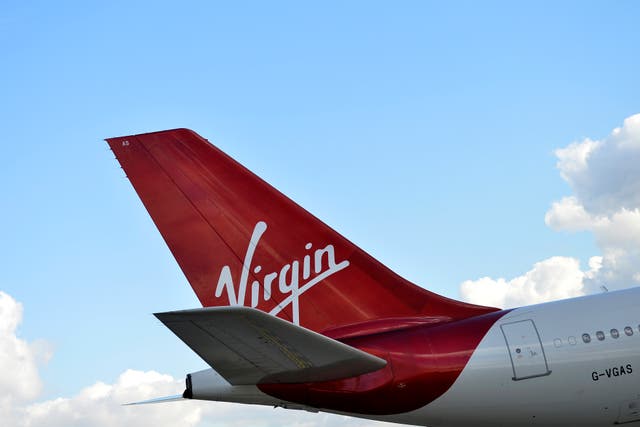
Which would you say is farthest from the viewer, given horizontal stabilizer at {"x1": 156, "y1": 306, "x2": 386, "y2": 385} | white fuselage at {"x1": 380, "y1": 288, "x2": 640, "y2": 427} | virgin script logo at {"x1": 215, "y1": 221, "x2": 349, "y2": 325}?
virgin script logo at {"x1": 215, "y1": 221, "x2": 349, "y2": 325}

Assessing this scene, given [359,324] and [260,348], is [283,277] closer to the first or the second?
[359,324]

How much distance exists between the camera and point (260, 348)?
38.8ft

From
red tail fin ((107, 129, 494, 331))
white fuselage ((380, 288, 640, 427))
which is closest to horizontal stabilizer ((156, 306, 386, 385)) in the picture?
white fuselage ((380, 288, 640, 427))

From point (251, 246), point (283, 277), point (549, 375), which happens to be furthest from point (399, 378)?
point (251, 246)

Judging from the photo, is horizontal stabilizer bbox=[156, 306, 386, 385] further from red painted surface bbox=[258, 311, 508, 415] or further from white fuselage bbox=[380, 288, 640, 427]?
white fuselage bbox=[380, 288, 640, 427]

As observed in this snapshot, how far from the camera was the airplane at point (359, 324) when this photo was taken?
13953 mm

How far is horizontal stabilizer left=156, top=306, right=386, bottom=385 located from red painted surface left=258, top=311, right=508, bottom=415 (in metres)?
0.30

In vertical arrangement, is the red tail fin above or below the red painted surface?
above

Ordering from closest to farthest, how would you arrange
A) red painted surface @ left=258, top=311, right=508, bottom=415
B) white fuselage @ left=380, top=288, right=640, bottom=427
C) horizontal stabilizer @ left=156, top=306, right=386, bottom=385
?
horizontal stabilizer @ left=156, top=306, right=386, bottom=385, red painted surface @ left=258, top=311, right=508, bottom=415, white fuselage @ left=380, top=288, right=640, bottom=427

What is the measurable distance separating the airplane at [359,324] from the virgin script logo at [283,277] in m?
0.02

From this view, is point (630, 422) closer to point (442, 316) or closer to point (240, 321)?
point (442, 316)

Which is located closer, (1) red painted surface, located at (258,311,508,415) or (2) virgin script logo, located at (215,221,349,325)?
(1) red painted surface, located at (258,311,508,415)

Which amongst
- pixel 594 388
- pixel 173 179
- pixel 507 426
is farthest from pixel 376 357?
pixel 173 179

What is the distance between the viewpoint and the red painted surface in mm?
13891
